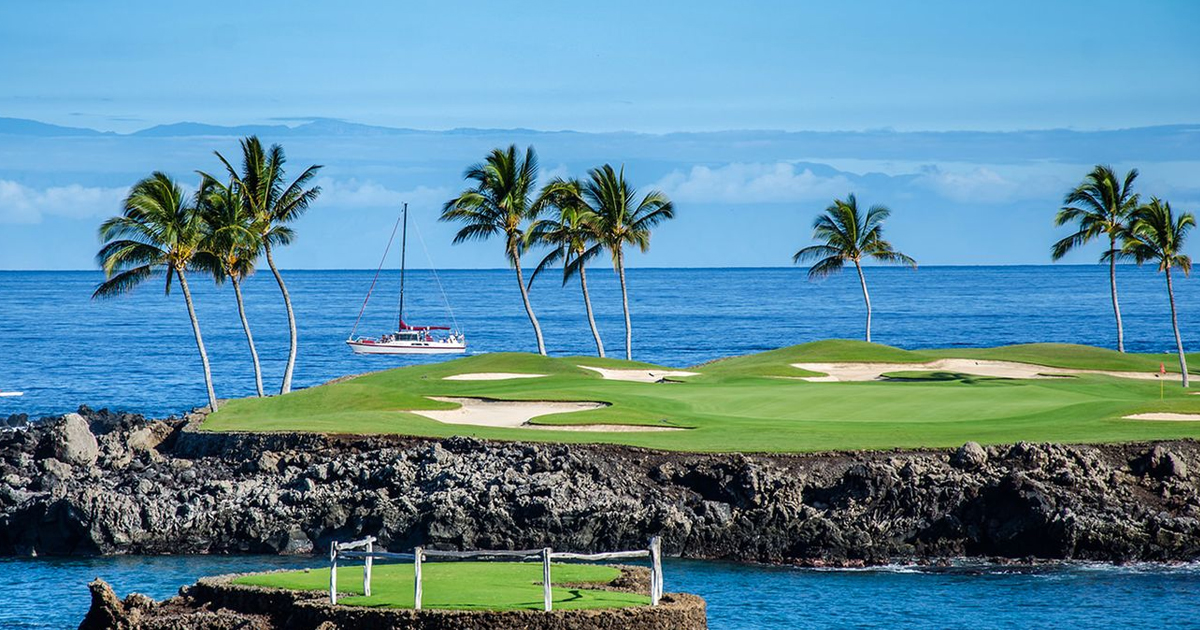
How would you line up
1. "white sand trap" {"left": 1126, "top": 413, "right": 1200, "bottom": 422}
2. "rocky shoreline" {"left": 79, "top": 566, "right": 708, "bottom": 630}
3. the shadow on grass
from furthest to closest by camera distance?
the shadow on grass → "white sand trap" {"left": 1126, "top": 413, "right": 1200, "bottom": 422} → "rocky shoreline" {"left": 79, "top": 566, "right": 708, "bottom": 630}

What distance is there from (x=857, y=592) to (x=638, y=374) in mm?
28962

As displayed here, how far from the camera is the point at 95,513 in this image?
108ft

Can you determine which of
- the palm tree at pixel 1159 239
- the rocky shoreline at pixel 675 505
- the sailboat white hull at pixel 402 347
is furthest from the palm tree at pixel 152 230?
the sailboat white hull at pixel 402 347

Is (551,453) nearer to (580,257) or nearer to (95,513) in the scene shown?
(95,513)

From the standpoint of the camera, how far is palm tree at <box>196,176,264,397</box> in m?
49.6

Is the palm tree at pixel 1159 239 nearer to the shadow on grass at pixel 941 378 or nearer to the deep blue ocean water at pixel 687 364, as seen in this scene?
the shadow on grass at pixel 941 378

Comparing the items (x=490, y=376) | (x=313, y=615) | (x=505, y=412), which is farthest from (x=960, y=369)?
(x=313, y=615)

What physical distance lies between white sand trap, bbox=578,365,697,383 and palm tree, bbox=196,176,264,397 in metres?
13.4

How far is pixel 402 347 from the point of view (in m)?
119

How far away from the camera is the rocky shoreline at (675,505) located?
3172 centimetres

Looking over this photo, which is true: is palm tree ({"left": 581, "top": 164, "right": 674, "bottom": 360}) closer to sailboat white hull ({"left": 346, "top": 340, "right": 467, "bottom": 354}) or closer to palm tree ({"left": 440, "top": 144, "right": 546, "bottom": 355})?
palm tree ({"left": 440, "top": 144, "right": 546, "bottom": 355})

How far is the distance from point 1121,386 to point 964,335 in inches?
3831

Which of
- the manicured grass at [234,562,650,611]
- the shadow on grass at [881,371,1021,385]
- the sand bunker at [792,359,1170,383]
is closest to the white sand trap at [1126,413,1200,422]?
the shadow on grass at [881,371,1021,385]

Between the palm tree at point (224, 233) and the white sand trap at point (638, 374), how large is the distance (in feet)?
44.1
